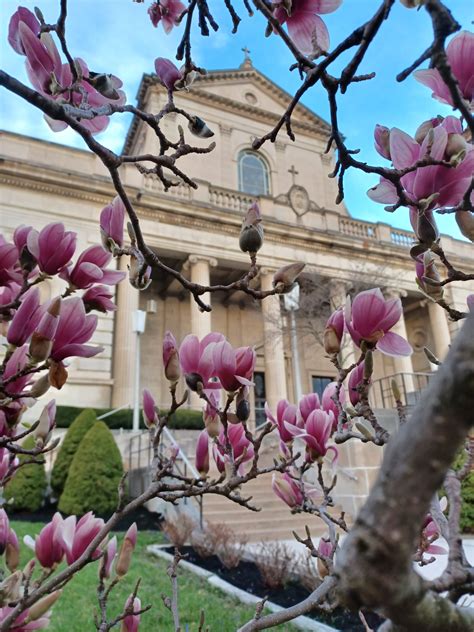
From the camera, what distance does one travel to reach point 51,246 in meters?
1.22

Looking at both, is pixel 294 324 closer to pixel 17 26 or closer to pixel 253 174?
pixel 253 174

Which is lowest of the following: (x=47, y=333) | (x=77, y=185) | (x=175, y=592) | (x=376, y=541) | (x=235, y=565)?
(x=235, y=565)

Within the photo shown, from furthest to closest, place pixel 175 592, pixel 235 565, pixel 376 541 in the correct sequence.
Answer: pixel 235 565 < pixel 175 592 < pixel 376 541

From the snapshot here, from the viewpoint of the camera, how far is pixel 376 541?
343 millimetres

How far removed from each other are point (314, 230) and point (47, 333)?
19.7 m

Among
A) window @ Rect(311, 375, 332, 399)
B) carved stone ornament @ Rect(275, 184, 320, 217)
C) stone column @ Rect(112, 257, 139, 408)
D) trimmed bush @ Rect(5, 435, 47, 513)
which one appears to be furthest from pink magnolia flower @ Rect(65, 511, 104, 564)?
window @ Rect(311, 375, 332, 399)

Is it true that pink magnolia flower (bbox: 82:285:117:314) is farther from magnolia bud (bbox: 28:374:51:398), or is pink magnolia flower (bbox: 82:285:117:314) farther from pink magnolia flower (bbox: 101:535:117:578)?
pink magnolia flower (bbox: 101:535:117:578)

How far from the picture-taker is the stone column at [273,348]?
1791 cm

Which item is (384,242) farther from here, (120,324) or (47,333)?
(47,333)

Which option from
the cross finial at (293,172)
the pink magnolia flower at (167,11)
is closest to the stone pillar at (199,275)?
the cross finial at (293,172)

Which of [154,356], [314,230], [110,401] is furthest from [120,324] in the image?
[314,230]

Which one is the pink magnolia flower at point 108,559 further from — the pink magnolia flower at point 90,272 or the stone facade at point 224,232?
the stone facade at point 224,232

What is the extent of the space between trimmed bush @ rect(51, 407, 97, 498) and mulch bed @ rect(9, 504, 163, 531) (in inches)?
22.1

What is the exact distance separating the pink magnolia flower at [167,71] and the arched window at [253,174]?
22.1 m
